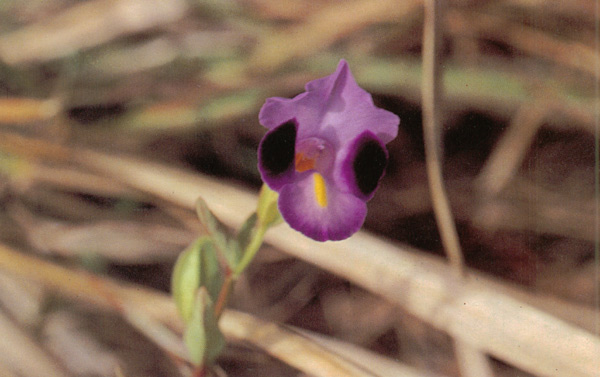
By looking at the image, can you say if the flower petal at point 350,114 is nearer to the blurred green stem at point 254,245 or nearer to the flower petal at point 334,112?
the flower petal at point 334,112

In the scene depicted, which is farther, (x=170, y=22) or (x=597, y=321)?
(x=170, y=22)

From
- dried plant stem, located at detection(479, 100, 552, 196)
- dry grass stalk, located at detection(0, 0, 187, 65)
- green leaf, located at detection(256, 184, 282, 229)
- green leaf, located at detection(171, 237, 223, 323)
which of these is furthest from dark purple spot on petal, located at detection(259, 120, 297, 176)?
dried plant stem, located at detection(479, 100, 552, 196)

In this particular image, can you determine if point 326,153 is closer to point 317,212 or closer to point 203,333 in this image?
point 317,212

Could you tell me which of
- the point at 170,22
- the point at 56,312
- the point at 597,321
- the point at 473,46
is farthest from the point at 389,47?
the point at 56,312

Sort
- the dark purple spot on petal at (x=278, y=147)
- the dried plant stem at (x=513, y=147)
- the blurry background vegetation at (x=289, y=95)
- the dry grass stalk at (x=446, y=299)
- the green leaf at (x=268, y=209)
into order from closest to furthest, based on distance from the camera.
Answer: the dark purple spot on petal at (x=278, y=147) → the green leaf at (x=268, y=209) → the dry grass stalk at (x=446, y=299) → the blurry background vegetation at (x=289, y=95) → the dried plant stem at (x=513, y=147)

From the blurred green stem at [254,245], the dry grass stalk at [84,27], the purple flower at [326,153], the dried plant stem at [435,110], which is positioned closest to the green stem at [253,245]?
the blurred green stem at [254,245]

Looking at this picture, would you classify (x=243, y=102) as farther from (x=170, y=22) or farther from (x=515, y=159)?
(x=515, y=159)
